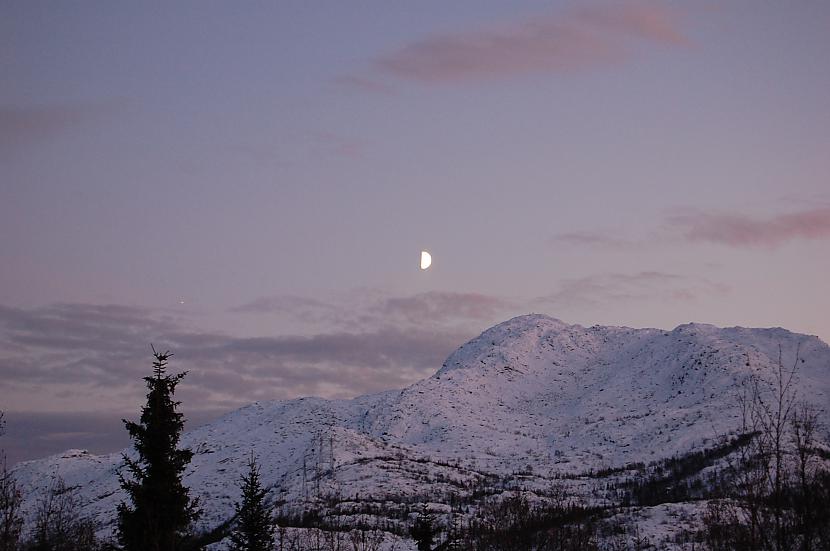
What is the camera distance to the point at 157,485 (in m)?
47.9

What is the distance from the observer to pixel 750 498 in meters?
31.9

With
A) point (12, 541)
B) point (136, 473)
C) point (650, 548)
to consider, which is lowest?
point (650, 548)

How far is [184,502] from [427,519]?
14.8m

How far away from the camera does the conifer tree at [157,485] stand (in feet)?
156

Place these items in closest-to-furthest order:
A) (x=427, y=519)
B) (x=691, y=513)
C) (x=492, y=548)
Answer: (x=427, y=519), (x=492, y=548), (x=691, y=513)

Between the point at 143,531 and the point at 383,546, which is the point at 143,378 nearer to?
the point at 143,531

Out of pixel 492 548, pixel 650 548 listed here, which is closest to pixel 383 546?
pixel 492 548

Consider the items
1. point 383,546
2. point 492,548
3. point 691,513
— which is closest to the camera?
point 492,548

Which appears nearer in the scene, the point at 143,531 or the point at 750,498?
the point at 750,498

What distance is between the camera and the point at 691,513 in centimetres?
19075

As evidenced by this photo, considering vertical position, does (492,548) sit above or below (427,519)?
below

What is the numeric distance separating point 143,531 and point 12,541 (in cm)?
1546

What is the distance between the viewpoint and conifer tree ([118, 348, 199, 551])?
47.5 m

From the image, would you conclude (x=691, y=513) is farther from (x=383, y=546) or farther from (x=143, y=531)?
(x=143, y=531)
